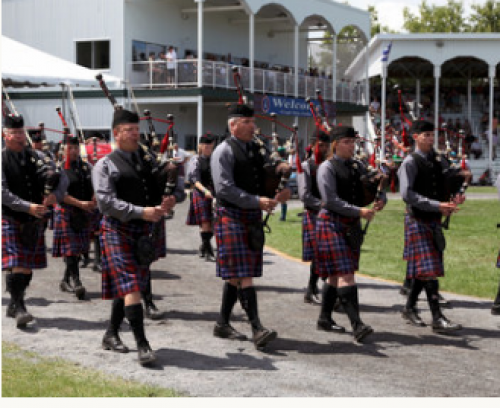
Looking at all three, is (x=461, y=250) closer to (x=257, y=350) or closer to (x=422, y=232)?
(x=422, y=232)

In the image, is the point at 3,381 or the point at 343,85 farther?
the point at 343,85

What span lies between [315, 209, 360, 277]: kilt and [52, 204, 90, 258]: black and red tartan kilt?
3.27m

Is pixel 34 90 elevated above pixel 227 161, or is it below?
above

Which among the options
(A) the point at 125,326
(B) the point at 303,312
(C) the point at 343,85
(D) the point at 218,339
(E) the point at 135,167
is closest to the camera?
(E) the point at 135,167

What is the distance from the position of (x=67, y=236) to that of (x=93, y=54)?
21.1m

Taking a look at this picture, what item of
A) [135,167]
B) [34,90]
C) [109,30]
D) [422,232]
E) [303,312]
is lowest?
[303,312]

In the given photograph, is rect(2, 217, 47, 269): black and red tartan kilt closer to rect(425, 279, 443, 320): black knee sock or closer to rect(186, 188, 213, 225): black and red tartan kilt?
rect(425, 279, 443, 320): black knee sock

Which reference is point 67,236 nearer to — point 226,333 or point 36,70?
point 226,333

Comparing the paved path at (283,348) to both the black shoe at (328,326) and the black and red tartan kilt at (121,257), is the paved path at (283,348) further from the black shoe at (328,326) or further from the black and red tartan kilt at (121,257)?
the black and red tartan kilt at (121,257)

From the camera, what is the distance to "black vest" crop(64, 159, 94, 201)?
9.59 m

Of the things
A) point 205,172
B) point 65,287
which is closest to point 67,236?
point 65,287

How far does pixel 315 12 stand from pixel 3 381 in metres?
29.0

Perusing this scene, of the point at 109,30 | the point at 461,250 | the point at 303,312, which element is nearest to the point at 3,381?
the point at 303,312

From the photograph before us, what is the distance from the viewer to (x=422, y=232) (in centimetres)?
770
